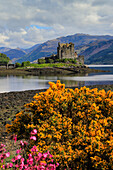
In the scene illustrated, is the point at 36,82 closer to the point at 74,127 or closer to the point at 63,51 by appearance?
the point at 74,127

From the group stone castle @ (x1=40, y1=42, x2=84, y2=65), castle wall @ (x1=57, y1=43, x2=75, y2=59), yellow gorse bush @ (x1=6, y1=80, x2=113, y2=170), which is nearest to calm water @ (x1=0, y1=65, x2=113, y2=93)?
yellow gorse bush @ (x1=6, y1=80, x2=113, y2=170)

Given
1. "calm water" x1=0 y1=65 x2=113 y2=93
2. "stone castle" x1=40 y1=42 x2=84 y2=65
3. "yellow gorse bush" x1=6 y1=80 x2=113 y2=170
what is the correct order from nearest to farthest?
1. "yellow gorse bush" x1=6 y1=80 x2=113 y2=170
2. "calm water" x1=0 y1=65 x2=113 y2=93
3. "stone castle" x1=40 y1=42 x2=84 y2=65

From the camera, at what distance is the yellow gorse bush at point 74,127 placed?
5.62 meters

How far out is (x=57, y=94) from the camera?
283 inches

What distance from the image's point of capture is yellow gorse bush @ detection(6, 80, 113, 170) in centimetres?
562

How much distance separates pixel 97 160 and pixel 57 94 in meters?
2.88

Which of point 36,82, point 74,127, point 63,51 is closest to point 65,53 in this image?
point 63,51

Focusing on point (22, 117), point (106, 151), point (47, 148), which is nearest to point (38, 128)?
point (47, 148)

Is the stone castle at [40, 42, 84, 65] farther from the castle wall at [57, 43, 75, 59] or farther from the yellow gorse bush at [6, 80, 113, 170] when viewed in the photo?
the yellow gorse bush at [6, 80, 113, 170]

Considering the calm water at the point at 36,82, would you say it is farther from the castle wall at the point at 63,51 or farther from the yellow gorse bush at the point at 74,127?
the castle wall at the point at 63,51

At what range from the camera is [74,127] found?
644 cm

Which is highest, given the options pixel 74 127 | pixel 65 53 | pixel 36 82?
pixel 65 53

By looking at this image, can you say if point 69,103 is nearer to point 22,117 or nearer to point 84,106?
point 84,106

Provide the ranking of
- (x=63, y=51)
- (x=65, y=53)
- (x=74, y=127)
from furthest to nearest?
(x=65, y=53) < (x=63, y=51) < (x=74, y=127)
